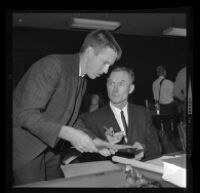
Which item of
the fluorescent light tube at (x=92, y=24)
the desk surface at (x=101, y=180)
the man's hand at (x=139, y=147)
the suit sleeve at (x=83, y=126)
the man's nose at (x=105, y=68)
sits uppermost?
the fluorescent light tube at (x=92, y=24)

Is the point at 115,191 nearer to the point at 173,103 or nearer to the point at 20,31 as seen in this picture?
the point at 173,103

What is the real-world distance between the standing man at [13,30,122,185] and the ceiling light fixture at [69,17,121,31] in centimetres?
3

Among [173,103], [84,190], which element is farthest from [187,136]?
[84,190]

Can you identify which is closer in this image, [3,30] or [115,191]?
[115,191]

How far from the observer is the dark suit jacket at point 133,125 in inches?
58.3

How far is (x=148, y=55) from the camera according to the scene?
1.47 m

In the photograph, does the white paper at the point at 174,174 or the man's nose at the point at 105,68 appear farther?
the man's nose at the point at 105,68

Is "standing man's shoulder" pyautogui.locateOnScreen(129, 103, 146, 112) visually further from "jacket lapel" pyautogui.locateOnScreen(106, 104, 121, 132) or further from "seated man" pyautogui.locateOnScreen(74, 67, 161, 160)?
"jacket lapel" pyautogui.locateOnScreen(106, 104, 121, 132)

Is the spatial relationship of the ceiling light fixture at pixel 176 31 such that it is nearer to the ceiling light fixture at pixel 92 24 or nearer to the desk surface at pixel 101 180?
the ceiling light fixture at pixel 92 24

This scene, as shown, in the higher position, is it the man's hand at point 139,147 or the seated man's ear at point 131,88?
the seated man's ear at point 131,88

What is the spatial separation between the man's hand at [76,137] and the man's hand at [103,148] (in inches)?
1.9

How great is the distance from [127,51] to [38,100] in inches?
20.8

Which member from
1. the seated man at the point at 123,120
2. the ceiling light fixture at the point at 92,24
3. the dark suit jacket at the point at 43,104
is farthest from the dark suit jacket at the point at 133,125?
the ceiling light fixture at the point at 92,24

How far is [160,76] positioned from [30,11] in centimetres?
76
